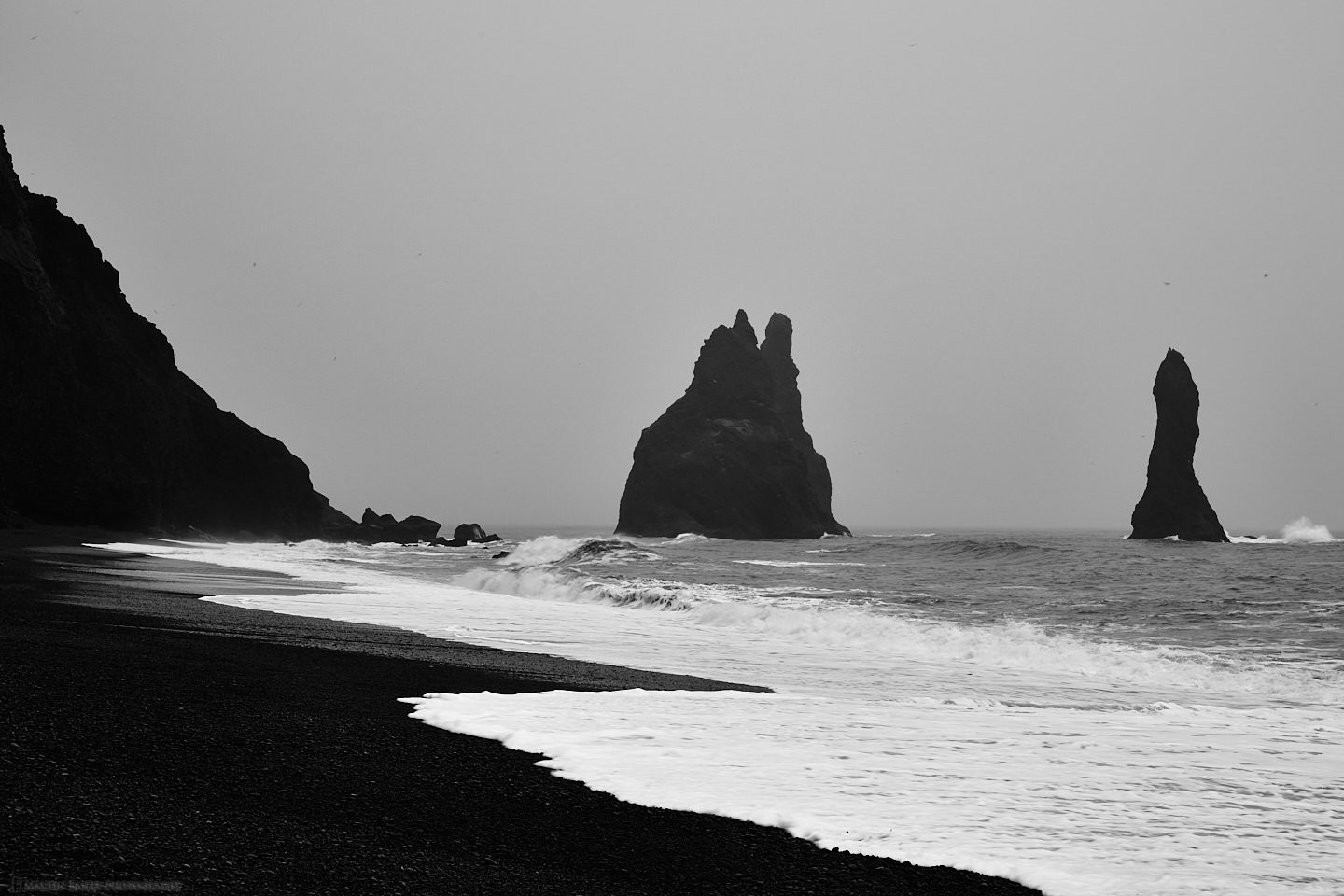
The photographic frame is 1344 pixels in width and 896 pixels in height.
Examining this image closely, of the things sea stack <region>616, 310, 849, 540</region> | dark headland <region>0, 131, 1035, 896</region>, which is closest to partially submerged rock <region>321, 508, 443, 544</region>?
sea stack <region>616, 310, 849, 540</region>

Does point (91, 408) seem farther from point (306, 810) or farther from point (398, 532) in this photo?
point (306, 810)

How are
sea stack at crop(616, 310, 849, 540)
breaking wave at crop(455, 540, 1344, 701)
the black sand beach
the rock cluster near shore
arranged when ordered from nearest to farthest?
the black sand beach < breaking wave at crop(455, 540, 1344, 701) < the rock cluster near shore < sea stack at crop(616, 310, 849, 540)

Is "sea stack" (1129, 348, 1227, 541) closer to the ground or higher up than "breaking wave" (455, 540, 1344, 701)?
higher up

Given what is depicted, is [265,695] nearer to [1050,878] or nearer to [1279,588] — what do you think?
[1050,878]

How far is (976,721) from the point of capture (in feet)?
27.3

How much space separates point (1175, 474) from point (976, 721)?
96.9 metres

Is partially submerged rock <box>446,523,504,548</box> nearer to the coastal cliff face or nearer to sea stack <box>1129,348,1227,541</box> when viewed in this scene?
the coastal cliff face

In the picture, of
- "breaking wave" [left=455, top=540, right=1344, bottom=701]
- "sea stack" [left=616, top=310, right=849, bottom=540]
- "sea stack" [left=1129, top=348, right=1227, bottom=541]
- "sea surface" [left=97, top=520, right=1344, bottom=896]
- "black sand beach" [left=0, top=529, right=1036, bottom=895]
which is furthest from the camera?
"sea stack" [left=616, top=310, right=849, bottom=540]

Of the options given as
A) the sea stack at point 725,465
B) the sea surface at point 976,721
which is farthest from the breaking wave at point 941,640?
the sea stack at point 725,465

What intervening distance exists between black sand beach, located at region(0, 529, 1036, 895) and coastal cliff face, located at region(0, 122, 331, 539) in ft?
143

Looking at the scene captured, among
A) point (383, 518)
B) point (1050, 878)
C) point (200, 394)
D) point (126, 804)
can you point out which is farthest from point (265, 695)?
point (383, 518)

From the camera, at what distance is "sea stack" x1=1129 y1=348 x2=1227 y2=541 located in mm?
91250

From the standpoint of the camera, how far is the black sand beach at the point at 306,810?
351cm

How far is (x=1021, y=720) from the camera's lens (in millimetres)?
8469
